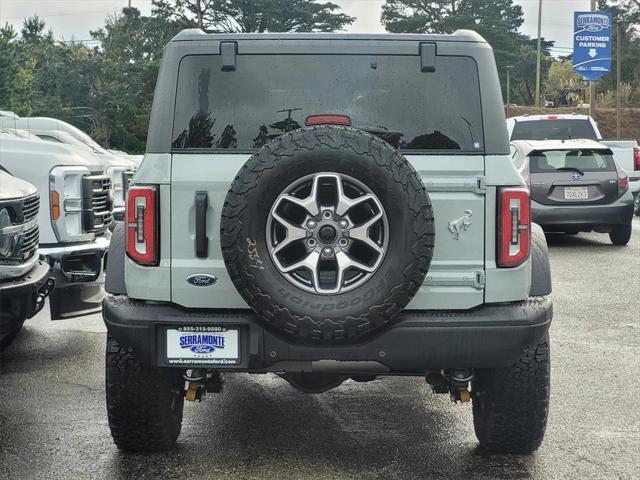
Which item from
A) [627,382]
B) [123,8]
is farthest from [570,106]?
[627,382]

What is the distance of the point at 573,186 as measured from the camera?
13211mm

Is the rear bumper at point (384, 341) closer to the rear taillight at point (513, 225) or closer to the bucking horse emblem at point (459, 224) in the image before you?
the rear taillight at point (513, 225)

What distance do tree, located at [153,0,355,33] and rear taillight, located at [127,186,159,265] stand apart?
55.2 m

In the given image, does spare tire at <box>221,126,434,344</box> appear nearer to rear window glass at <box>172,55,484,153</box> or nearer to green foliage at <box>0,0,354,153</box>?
rear window glass at <box>172,55,484,153</box>

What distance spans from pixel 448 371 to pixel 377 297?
74 centimetres

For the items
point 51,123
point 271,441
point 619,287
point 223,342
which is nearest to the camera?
point 223,342

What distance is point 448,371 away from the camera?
4348 millimetres

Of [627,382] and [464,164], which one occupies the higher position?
[464,164]

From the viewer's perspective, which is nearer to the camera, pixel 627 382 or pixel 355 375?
pixel 355 375

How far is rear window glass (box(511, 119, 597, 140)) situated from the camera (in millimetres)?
16391

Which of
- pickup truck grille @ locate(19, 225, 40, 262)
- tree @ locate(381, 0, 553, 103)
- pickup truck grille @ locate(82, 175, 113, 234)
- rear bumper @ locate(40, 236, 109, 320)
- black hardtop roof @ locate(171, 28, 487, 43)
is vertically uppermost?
tree @ locate(381, 0, 553, 103)

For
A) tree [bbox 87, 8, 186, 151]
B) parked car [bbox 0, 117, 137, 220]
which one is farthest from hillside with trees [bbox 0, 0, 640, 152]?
parked car [bbox 0, 117, 137, 220]

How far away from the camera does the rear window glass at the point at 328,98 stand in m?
4.21

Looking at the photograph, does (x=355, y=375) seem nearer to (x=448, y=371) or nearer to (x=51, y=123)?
(x=448, y=371)
